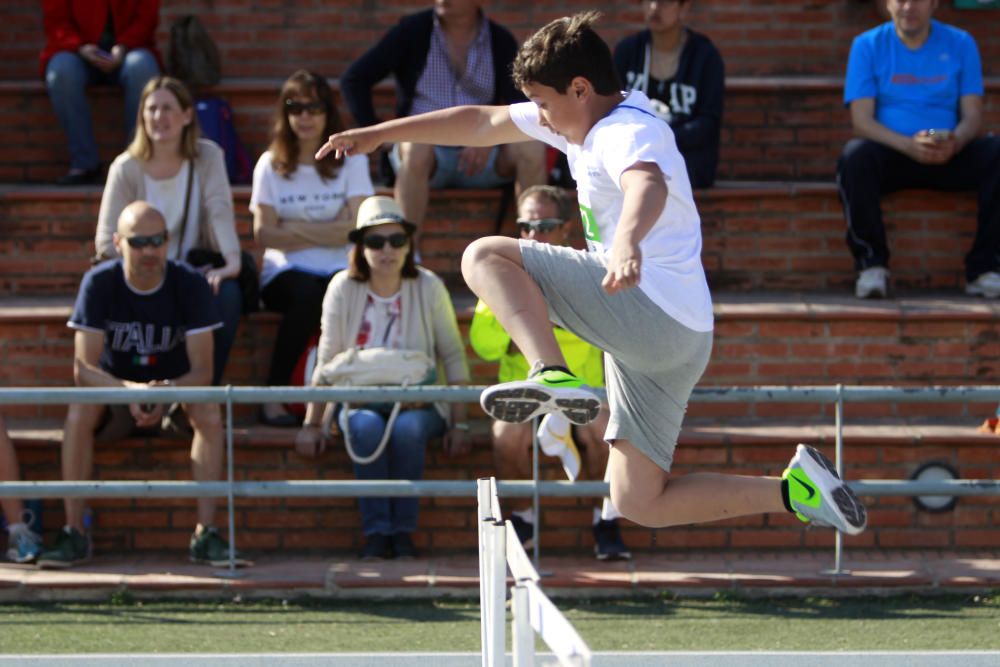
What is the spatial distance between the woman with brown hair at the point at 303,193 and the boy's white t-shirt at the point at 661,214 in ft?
11.8

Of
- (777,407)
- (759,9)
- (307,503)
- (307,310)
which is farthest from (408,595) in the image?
(759,9)

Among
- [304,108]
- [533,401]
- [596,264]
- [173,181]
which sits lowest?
[533,401]

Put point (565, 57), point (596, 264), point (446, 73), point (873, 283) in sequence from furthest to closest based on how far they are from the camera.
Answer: point (446, 73)
point (873, 283)
point (596, 264)
point (565, 57)

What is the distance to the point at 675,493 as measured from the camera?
16.9 ft

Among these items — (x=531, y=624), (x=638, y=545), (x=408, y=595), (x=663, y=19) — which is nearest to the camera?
(x=531, y=624)

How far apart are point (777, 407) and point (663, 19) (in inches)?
87.8

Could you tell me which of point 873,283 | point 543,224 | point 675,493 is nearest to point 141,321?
point 543,224

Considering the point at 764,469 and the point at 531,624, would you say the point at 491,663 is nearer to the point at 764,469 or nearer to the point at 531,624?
the point at 531,624

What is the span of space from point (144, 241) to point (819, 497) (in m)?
3.60

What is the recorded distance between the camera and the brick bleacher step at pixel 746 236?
8938 mm

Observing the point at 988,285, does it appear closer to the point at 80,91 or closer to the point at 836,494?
the point at 836,494

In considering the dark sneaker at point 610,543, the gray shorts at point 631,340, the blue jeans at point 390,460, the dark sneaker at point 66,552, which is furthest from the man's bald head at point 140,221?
the gray shorts at point 631,340

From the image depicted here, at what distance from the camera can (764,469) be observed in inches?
303

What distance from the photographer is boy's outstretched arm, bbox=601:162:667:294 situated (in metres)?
4.06
